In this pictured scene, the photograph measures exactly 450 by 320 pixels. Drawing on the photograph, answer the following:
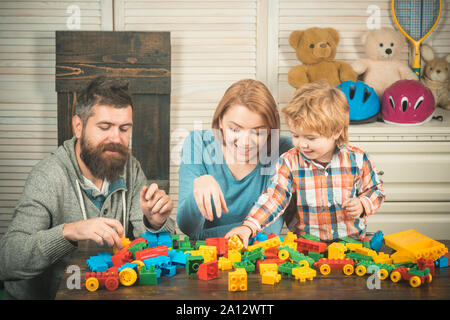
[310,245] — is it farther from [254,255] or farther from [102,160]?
[102,160]

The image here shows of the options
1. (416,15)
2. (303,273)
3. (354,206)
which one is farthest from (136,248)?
(416,15)

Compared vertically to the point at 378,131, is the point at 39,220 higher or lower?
lower

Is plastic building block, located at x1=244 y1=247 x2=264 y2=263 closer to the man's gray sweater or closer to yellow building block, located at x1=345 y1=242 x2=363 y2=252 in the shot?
yellow building block, located at x1=345 y1=242 x2=363 y2=252

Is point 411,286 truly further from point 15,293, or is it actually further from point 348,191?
point 15,293

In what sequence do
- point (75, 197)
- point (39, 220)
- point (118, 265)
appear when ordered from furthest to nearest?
point (75, 197)
point (39, 220)
point (118, 265)

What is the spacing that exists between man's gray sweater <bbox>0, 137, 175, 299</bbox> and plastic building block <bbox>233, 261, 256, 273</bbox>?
453 mm

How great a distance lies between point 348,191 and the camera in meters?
1.46

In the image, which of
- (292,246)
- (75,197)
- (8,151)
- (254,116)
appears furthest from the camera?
(8,151)

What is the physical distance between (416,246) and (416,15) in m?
1.24

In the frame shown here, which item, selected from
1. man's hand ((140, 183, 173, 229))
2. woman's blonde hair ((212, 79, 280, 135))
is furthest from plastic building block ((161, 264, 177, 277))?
woman's blonde hair ((212, 79, 280, 135))

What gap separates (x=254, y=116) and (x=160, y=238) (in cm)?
57

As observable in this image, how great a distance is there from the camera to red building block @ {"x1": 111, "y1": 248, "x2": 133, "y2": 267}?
104 centimetres

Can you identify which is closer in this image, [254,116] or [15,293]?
[15,293]
